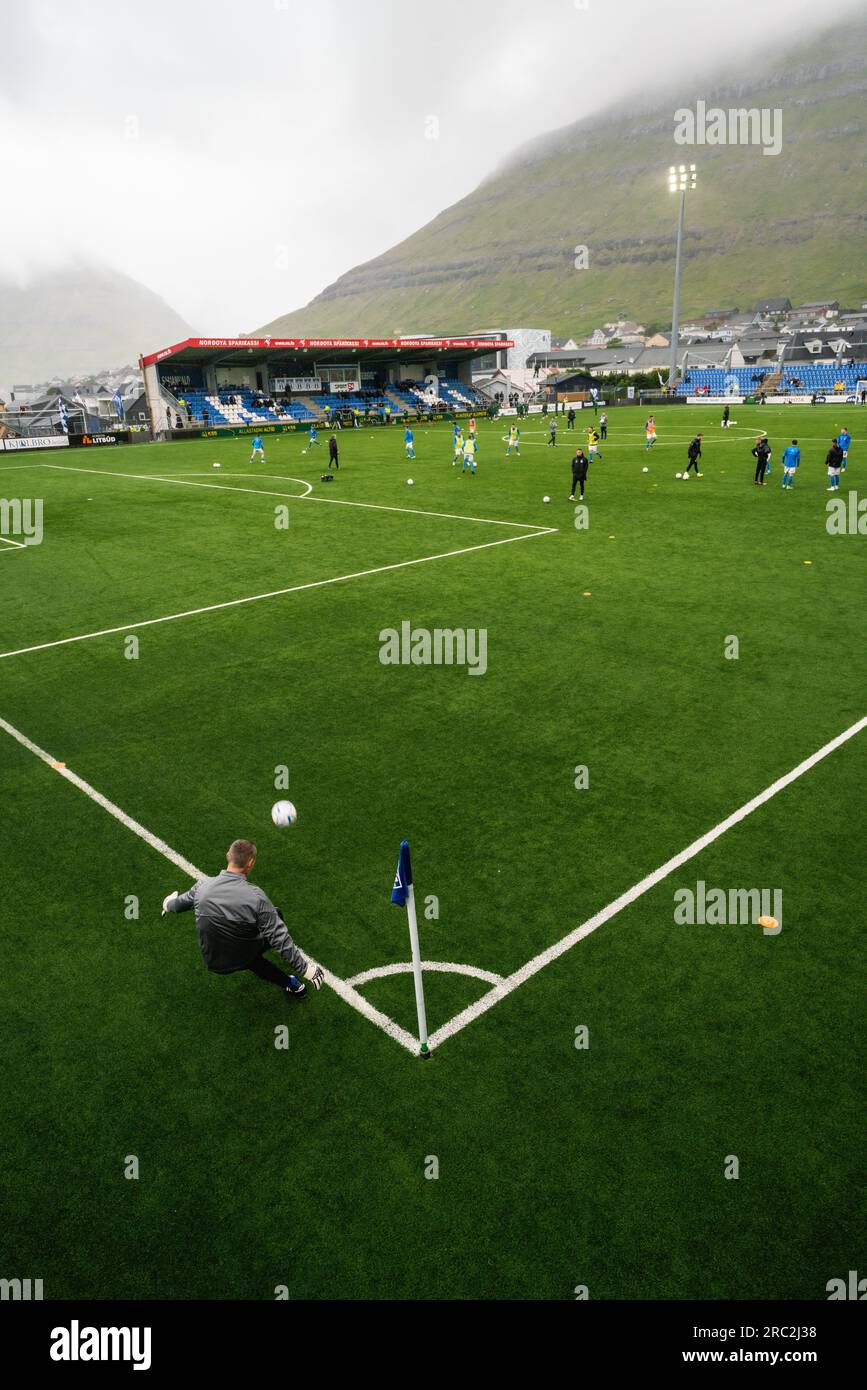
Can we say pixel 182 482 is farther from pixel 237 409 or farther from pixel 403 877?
pixel 237 409

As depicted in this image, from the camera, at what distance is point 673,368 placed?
83.4m

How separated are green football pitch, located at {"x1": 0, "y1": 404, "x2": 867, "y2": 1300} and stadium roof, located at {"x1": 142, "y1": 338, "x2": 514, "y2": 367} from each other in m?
56.8

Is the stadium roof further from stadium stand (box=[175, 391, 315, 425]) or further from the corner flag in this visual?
the corner flag

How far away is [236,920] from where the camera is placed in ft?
20.5

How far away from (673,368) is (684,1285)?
90.9 metres

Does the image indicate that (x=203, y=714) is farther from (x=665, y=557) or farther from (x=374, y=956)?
(x=665, y=557)

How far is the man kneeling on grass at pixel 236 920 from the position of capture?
20.6ft

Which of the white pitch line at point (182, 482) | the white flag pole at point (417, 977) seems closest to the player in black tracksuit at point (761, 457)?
the white pitch line at point (182, 482)

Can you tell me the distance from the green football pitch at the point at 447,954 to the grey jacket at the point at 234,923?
1.87 ft

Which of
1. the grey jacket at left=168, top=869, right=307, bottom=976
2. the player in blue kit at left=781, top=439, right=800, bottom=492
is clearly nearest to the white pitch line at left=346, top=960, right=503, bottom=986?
the grey jacket at left=168, top=869, right=307, bottom=976

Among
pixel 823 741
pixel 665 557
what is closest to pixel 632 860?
pixel 823 741

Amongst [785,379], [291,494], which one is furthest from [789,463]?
[785,379]

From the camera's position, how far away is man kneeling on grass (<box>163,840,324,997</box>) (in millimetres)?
6270

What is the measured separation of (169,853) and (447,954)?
11.4 ft
